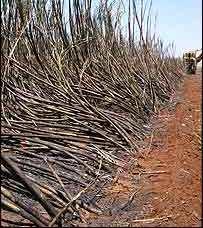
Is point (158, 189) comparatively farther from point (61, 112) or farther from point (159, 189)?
point (61, 112)

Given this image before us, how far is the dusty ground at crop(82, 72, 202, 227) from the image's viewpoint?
3578mm

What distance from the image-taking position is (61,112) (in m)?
5.73

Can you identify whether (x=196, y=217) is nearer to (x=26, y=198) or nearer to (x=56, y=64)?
(x=26, y=198)

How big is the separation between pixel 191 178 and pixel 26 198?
65.4 inches

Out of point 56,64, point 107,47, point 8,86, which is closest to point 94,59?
point 107,47

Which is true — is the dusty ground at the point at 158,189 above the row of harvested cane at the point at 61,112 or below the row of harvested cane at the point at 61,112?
below

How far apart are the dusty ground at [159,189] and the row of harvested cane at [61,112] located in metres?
0.16

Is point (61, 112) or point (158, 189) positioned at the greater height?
point (61, 112)

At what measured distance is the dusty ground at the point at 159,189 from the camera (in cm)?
358

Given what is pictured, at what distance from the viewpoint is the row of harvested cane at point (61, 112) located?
364cm

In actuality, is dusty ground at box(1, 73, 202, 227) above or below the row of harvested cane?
below

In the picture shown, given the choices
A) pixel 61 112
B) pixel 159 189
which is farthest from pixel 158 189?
pixel 61 112

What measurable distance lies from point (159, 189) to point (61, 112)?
1.83 metres

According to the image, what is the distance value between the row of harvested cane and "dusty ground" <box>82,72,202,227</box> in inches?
6.4
